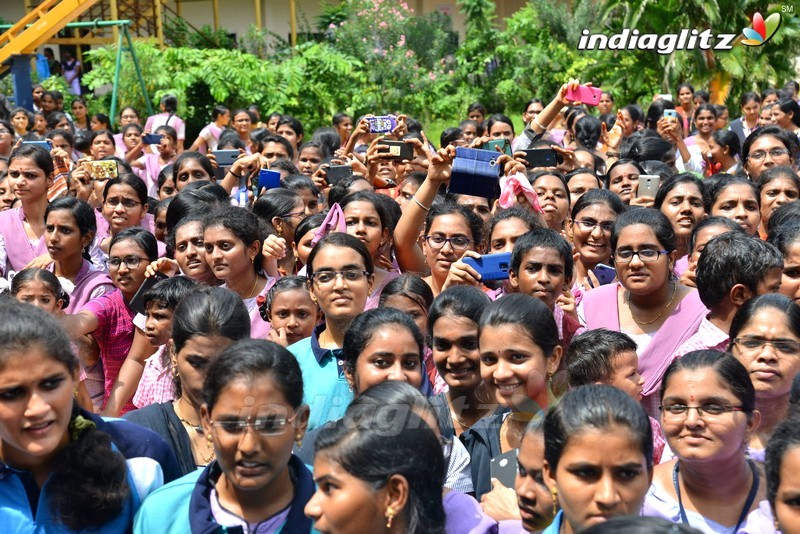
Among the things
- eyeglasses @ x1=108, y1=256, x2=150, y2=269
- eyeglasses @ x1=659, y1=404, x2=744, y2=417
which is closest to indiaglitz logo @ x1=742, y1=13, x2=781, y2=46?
eyeglasses @ x1=108, y1=256, x2=150, y2=269

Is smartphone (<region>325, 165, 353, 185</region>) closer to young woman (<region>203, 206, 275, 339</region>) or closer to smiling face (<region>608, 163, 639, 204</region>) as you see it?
smiling face (<region>608, 163, 639, 204</region>)

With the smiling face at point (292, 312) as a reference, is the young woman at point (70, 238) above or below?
below

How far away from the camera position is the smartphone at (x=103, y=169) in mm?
6207

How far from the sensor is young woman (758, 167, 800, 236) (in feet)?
17.6

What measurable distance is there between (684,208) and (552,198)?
655 mm

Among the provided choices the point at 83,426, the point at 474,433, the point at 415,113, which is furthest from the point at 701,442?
the point at 415,113

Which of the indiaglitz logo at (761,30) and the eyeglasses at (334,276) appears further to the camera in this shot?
the indiaglitz logo at (761,30)

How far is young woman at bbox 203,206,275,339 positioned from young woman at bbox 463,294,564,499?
1.46 metres

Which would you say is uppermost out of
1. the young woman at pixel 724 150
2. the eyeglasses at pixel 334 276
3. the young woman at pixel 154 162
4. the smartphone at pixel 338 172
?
the eyeglasses at pixel 334 276

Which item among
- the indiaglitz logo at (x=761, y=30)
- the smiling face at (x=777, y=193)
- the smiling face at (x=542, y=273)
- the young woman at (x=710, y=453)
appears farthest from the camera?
the indiaglitz logo at (x=761, y=30)

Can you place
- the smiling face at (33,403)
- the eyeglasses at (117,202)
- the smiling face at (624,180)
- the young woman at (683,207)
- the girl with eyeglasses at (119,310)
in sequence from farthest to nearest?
the smiling face at (624,180)
the eyeglasses at (117,202)
the young woman at (683,207)
the girl with eyeglasses at (119,310)
the smiling face at (33,403)

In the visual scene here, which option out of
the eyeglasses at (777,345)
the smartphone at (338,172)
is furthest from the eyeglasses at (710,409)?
the smartphone at (338,172)

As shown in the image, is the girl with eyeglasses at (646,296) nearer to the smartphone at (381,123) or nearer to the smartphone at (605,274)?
the smartphone at (605,274)

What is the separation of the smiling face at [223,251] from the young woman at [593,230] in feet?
5.03
